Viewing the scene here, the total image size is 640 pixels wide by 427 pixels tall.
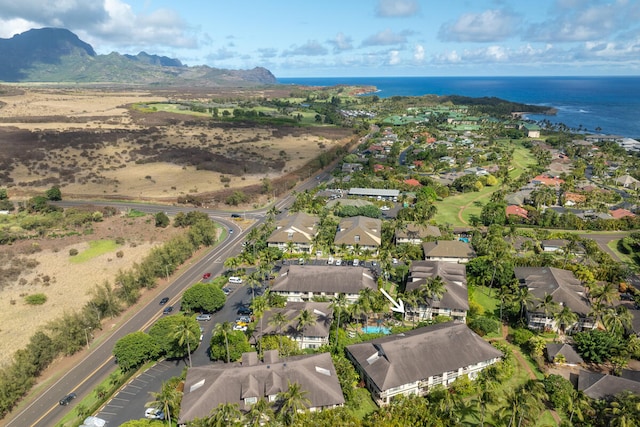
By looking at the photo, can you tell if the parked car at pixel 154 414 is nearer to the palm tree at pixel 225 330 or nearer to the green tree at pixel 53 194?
the palm tree at pixel 225 330

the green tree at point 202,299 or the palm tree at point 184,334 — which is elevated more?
the palm tree at point 184,334

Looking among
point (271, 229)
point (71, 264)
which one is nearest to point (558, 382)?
point (271, 229)

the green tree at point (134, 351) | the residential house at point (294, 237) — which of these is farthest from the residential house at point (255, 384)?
the residential house at point (294, 237)

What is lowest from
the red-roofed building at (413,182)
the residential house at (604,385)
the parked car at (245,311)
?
the parked car at (245,311)

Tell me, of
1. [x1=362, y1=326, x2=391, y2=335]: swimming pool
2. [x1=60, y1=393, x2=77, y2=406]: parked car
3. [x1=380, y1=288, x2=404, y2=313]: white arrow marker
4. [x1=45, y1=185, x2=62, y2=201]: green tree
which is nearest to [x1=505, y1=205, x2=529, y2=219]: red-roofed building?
[x1=380, y1=288, x2=404, y2=313]: white arrow marker

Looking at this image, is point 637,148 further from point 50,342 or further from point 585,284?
point 50,342

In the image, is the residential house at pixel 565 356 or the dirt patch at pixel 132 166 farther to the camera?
the dirt patch at pixel 132 166

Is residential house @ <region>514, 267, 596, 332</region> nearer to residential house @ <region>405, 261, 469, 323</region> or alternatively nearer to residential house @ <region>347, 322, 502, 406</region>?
residential house @ <region>405, 261, 469, 323</region>

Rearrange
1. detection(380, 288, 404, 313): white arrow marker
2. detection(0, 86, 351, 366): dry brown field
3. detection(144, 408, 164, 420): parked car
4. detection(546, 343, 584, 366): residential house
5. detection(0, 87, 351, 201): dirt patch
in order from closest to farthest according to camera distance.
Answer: detection(144, 408, 164, 420): parked car, detection(546, 343, 584, 366): residential house, detection(380, 288, 404, 313): white arrow marker, detection(0, 86, 351, 366): dry brown field, detection(0, 87, 351, 201): dirt patch
